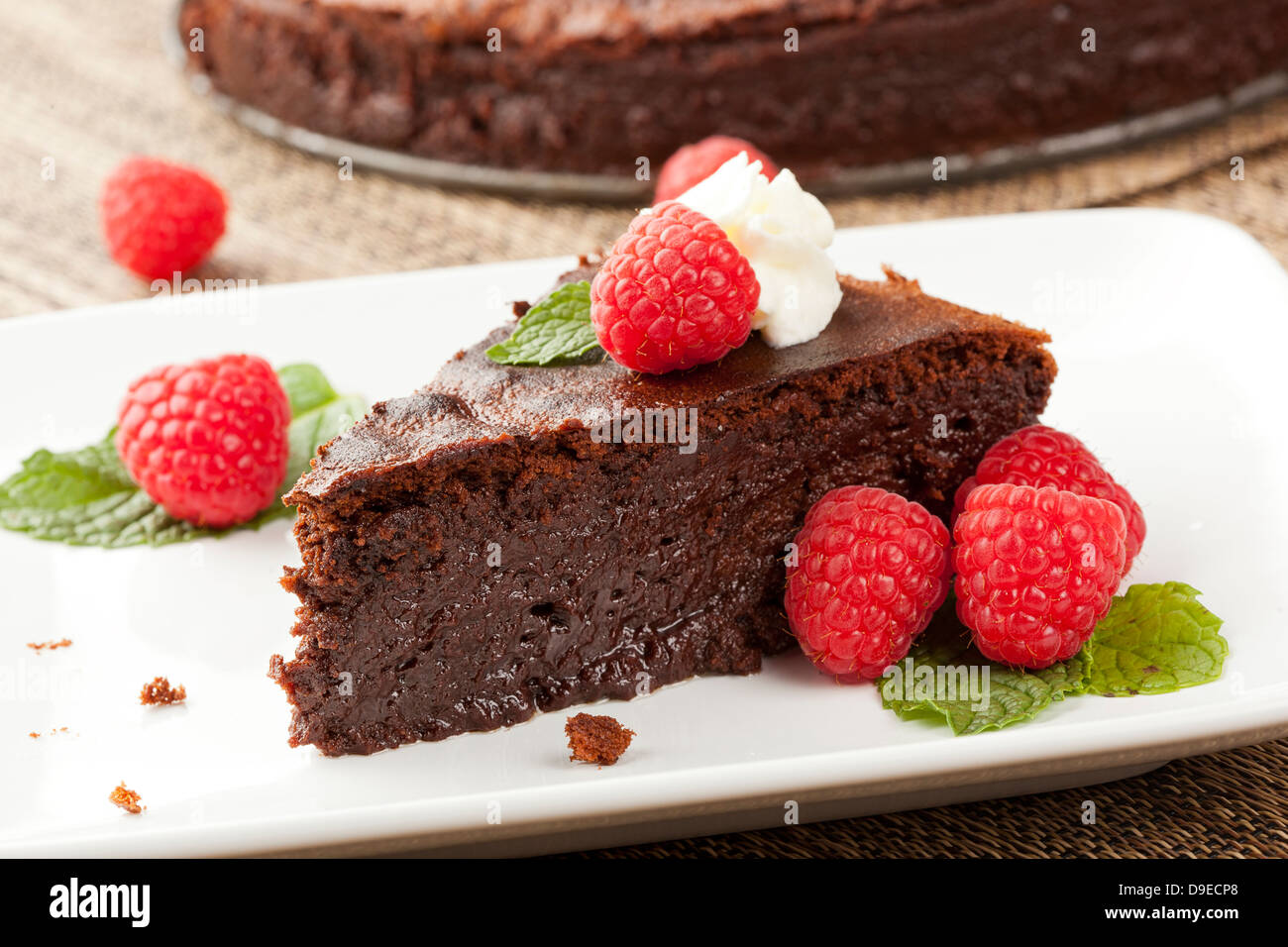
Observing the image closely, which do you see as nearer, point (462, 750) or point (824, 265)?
point (462, 750)

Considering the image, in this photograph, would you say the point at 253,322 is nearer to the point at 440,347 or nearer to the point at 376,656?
the point at 440,347

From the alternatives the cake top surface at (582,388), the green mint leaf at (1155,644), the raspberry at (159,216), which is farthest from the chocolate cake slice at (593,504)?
the raspberry at (159,216)

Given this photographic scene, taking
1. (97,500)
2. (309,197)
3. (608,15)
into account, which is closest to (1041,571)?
(97,500)

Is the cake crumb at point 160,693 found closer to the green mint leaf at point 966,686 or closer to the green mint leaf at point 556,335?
the green mint leaf at point 556,335

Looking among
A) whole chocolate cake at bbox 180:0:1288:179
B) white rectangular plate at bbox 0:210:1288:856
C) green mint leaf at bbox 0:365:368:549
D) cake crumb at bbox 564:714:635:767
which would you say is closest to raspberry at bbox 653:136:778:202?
whole chocolate cake at bbox 180:0:1288:179

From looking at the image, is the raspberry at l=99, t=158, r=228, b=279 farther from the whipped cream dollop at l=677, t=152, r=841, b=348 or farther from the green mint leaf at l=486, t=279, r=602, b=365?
the whipped cream dollop at l=677, t=152, r=841, b=348

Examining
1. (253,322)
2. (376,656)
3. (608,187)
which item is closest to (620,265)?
(376,656)

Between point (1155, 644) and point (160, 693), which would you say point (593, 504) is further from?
point (1155, 644)
